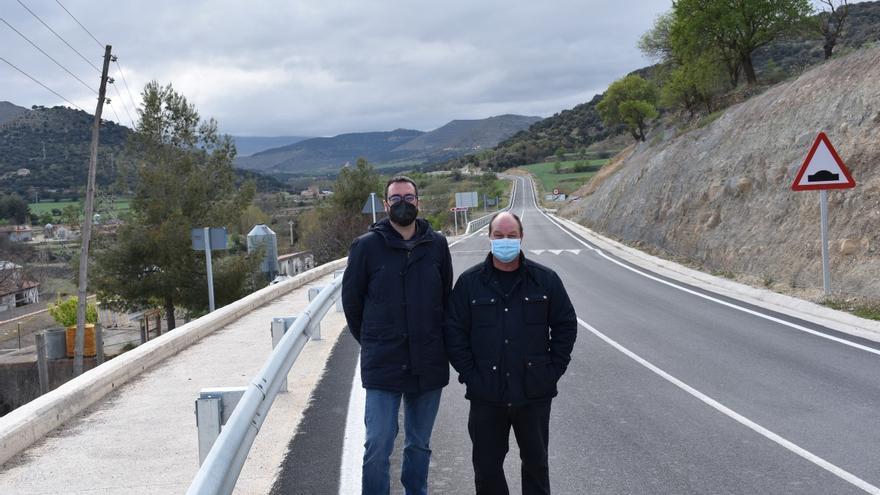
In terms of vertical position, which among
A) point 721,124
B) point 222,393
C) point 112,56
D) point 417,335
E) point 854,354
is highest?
point 112,56

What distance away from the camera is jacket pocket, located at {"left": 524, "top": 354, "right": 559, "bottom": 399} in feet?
13.3

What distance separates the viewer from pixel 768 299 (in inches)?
582

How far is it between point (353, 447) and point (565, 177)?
453ft

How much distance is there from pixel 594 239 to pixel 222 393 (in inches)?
1328

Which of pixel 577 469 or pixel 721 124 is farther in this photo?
pixel 721 124

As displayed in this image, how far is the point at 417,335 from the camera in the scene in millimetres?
4297

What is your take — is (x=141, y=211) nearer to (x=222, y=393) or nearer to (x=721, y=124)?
(x=721, y=124)

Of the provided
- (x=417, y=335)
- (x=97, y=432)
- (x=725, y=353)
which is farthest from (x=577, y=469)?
(x=725, y=353)

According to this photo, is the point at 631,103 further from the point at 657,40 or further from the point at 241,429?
the point at 241,429

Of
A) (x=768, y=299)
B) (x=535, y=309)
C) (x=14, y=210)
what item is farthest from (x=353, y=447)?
(x=14, y=210)

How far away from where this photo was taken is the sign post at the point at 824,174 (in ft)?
43.7

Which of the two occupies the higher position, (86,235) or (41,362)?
(86,235)

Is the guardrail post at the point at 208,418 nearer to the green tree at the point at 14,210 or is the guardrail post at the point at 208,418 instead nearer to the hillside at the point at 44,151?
the hillside at the point at 44,151

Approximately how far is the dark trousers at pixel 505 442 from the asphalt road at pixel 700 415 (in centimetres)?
87
